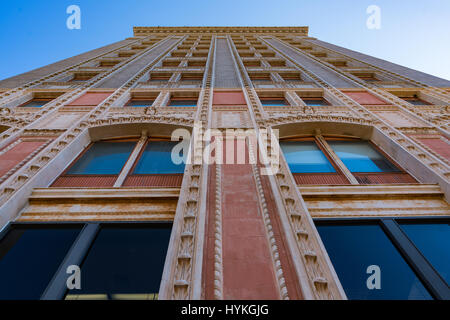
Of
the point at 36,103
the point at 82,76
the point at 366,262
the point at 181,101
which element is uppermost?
the point at 82,76

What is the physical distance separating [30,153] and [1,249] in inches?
126

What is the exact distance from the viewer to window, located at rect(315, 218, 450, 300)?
423 centimetres

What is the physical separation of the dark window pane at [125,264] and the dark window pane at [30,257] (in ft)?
1.89

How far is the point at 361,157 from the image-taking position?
25.9ft

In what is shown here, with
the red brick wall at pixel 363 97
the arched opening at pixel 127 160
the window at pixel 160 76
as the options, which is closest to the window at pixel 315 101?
the red brick wall at pixel 363 97

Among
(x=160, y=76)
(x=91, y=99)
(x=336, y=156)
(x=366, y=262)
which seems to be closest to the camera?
(x=366, y=262)

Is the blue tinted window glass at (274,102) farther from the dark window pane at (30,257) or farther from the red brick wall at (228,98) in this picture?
the dark window pane at (30,257)

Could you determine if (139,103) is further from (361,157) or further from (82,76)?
(361,157)

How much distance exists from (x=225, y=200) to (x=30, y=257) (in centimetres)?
394

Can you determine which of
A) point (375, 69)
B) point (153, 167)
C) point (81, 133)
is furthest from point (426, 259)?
point (375, 69)

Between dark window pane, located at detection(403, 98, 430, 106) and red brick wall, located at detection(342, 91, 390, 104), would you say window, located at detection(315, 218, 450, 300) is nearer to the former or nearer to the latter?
red brick wall, located at detection(342, 91, 390, 104)

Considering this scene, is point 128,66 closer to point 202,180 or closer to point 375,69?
Result: point 202,180

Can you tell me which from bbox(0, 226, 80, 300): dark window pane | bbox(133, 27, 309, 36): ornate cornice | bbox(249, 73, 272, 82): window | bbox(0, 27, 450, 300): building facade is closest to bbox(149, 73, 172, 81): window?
bbox(0, 27, 450, 300): building facade

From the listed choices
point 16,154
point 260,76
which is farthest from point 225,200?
point 260,76
